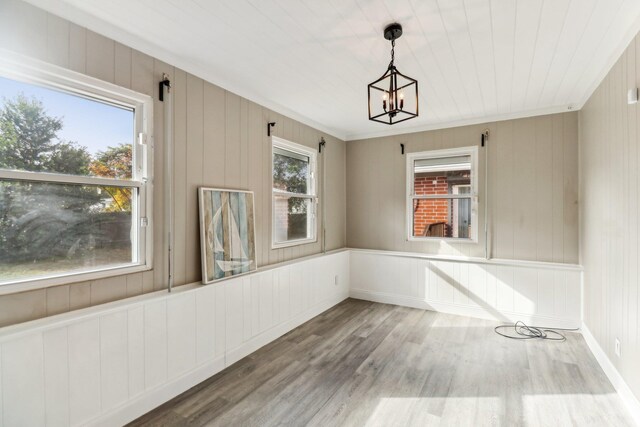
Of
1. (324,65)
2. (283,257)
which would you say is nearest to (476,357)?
(283,257)

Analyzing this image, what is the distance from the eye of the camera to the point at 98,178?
6.90 feet

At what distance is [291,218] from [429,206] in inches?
82.1

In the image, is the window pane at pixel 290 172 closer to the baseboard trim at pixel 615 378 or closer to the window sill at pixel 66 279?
the window sill at pixel 66 279

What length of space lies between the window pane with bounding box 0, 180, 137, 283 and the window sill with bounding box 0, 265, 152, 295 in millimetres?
45

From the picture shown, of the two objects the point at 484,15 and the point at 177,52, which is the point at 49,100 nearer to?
the point at 177,52

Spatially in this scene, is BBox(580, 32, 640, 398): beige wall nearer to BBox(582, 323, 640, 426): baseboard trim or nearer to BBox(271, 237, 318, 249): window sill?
BBox(582, 323, 640, 426): baseboard trim

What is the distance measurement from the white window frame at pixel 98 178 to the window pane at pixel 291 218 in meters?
1.64

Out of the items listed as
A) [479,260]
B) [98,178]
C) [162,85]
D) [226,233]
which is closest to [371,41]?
[162,85]

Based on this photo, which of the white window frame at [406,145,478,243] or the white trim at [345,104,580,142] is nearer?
the white trim at [345,104,580,142]

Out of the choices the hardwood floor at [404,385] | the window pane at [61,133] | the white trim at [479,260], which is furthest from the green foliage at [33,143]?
the white trim at [479,260]

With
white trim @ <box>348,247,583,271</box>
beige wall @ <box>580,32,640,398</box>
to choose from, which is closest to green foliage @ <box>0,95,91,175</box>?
beige wall @ <box>580,32,640,398</box>

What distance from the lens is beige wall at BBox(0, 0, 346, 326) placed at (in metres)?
1.80

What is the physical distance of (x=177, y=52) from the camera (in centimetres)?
248

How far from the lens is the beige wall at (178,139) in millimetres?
1802
